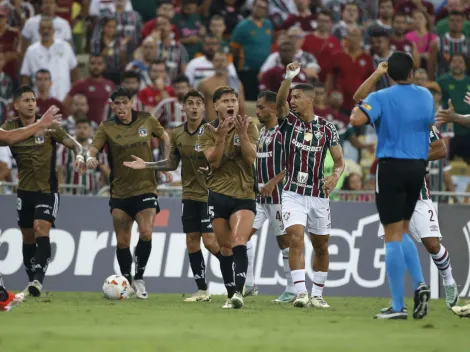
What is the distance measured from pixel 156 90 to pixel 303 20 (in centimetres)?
546

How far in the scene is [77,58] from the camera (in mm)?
26078

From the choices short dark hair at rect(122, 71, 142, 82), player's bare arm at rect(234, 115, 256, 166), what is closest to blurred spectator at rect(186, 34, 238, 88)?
short dark hair at rect(122, 71, 142, 82)

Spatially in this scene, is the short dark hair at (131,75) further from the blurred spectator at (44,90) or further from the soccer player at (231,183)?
the soccer player at (231,183)

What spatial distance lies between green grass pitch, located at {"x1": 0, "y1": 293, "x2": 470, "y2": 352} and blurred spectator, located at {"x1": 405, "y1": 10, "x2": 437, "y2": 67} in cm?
1249

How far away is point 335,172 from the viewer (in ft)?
47.5

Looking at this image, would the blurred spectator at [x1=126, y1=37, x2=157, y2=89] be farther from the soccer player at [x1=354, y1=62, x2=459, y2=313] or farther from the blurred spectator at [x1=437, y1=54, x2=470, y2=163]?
the soccer player at [x1=354, y1=62, x2=459, y2=313]

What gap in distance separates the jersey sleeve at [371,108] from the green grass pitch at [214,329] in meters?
2.17

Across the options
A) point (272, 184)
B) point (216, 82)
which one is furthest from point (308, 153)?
point (216, 82)

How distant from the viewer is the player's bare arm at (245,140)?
44.8 feet

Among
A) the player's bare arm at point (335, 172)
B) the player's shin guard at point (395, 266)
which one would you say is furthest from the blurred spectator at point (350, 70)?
the player's shin guard at point (395, 266)

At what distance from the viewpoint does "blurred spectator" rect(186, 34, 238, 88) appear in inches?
953

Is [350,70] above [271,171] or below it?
above

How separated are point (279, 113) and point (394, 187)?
3043 mm

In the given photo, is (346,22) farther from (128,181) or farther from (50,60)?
(128,181)
